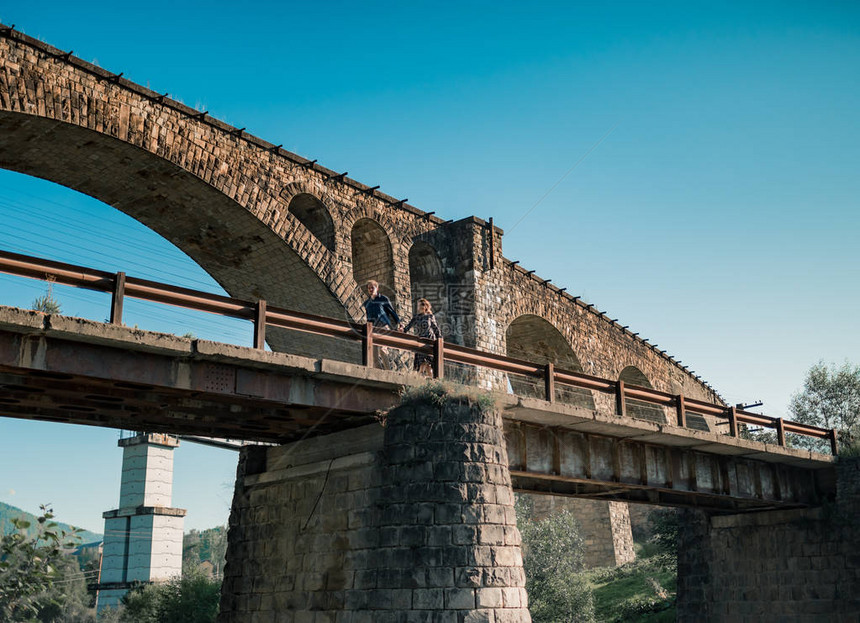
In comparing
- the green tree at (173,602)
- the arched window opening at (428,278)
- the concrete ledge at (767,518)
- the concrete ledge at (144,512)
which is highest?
the arched window opening at (428,278)

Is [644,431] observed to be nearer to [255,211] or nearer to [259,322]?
[259,322]

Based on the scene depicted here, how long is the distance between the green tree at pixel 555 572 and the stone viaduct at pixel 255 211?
17.7 feet

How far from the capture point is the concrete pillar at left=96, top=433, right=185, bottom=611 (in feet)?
133

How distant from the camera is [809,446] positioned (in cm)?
3762

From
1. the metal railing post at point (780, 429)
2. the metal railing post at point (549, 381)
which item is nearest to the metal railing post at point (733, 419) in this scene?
the metal railing post at point (780, 429)

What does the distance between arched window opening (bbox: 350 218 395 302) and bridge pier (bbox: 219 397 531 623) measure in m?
12.5

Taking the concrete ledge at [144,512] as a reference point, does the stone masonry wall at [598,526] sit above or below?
below

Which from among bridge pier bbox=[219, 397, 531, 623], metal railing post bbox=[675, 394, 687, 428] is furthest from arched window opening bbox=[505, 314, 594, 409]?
bridge pier bbox=[219, 397, 531, 623]

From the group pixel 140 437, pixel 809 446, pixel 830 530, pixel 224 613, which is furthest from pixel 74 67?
pixel 809 446

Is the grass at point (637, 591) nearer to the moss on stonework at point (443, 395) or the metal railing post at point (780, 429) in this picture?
the metal railing post at point (780, 429)

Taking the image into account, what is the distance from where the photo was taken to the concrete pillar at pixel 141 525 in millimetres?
40594

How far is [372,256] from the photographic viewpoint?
27406 millimetres

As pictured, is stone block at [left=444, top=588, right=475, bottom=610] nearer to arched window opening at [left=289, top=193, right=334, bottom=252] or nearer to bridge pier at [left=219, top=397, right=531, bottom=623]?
bridge pier at [left=219, top=397, right=531, bottom=623]

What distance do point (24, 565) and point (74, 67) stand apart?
1241cm
